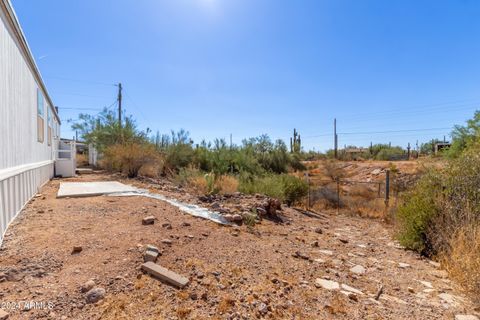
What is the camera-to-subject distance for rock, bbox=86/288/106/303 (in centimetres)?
235

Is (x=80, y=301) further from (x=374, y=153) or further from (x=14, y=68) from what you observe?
(x=374, y=153)

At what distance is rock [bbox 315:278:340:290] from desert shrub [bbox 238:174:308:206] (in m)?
5.26

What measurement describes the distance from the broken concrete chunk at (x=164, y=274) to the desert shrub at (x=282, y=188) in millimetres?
5935

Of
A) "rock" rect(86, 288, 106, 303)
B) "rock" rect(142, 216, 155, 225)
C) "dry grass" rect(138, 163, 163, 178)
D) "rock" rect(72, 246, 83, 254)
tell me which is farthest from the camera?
"dry grass" rect(138, 163, 163, 178)

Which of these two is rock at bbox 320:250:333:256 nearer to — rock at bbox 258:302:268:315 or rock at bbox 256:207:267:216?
rock at bbox 256:207:267:216

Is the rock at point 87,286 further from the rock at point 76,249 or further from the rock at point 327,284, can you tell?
the rock at point 327,284

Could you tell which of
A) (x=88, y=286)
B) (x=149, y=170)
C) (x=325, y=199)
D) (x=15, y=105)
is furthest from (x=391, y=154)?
(x=88, y=286)

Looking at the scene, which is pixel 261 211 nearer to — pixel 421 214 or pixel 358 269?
pixel 358 269

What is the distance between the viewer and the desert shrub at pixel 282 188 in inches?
343

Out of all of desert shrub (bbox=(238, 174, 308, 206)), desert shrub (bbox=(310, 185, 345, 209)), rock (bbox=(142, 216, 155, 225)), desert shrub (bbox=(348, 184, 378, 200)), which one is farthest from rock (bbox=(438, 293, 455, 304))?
desert shrub (bbox=(348, 184, 378, 200))

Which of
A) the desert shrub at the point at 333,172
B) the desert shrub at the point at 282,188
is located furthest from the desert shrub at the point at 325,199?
the desert shrub at the point at 333,172

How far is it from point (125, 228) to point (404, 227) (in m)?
4.86

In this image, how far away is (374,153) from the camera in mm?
34938

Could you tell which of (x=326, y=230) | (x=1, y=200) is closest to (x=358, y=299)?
(x=326, y=230)
